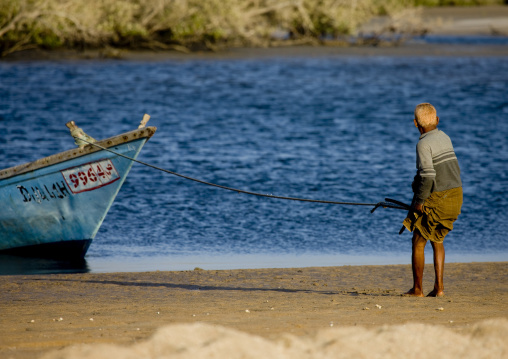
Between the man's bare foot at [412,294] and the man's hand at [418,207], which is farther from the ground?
the man's hand at [418,207]

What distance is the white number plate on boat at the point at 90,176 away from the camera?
27.0 feet

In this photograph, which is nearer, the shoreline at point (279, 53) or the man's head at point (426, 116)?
the man's head at point (426, 116)

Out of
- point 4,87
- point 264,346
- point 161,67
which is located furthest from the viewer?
point 161,67

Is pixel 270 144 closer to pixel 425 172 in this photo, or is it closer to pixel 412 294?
pixel 412 294

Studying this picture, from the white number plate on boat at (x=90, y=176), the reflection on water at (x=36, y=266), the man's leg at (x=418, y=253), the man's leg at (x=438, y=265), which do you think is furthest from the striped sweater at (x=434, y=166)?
the reflection on water at (x=36, y=266)

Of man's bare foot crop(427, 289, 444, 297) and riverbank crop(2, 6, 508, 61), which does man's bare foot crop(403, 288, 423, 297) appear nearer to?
man's bare foot crop(427, 289, 444, 297)

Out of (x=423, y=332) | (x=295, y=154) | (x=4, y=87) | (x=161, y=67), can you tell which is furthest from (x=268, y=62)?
(x=423, y=332)

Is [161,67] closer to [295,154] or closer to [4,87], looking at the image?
[4,87]

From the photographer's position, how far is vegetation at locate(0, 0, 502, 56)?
2516 centimetres

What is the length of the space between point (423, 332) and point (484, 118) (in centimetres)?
1625

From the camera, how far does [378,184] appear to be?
1281 centimetres

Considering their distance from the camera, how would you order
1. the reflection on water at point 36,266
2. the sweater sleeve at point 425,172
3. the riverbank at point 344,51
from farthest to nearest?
the riverbank at point 344,51, the reflection on water at point 36,266, the sweater sleeve at point 425,172

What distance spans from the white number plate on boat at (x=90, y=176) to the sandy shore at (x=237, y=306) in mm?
→ 1092

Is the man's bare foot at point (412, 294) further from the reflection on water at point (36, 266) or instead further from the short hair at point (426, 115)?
the reflection on water at point (36, 266)
